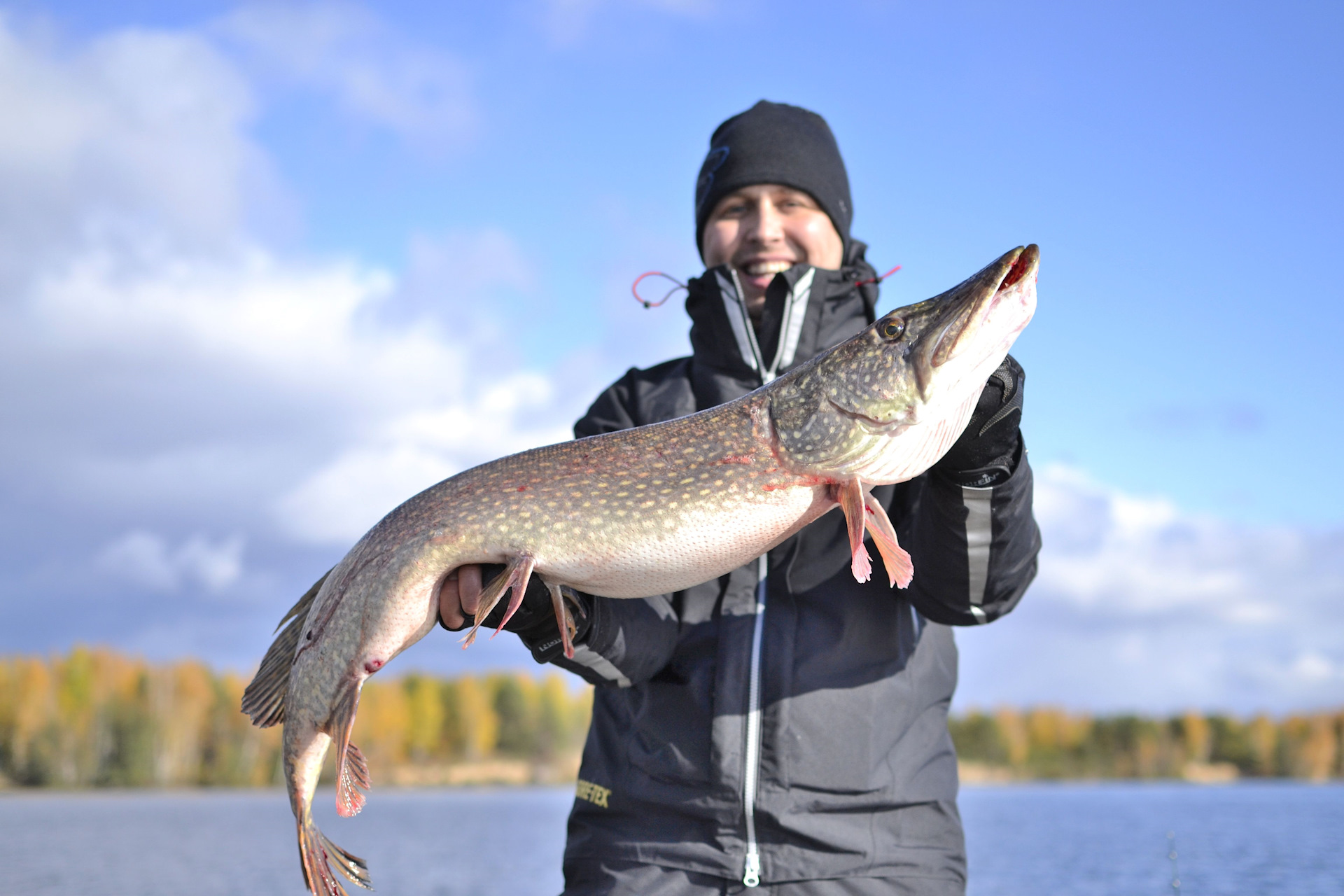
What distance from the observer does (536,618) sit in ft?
9.78

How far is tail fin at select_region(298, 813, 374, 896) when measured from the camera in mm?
2943

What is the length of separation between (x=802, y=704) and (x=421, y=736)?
71.1 metres

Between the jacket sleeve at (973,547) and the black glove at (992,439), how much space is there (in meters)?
0.03

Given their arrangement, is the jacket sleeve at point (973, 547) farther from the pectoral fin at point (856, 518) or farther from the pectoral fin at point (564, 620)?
the pectoral fin at point (564, 620)

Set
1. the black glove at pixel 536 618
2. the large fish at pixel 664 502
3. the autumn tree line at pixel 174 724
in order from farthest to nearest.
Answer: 1. the autumn tree line at pixel 174 724
2. the black glove at pixel 536 618
3. the large fish at pixel 664 502

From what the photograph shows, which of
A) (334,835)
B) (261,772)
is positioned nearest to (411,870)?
(334,835)

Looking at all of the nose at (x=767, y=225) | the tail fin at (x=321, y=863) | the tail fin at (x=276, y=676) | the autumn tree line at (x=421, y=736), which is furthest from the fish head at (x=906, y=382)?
the autumn tree line at (x=421, y=736)

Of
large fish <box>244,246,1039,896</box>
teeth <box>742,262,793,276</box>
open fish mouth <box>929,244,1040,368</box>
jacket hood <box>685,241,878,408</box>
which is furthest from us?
teeth <box>742,262,793,276</box>

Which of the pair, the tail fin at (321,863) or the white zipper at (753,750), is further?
the tail fin at (321,863)

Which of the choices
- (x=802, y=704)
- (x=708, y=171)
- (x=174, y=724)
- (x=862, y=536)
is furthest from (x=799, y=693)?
(x=174, y=724)

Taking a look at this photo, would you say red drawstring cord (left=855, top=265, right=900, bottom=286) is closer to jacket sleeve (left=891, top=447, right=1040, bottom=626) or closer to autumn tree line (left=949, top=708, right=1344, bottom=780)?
jacket sleeve (left=891, top=447, right=1040, bottom=626)

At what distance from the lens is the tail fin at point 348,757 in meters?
2.94

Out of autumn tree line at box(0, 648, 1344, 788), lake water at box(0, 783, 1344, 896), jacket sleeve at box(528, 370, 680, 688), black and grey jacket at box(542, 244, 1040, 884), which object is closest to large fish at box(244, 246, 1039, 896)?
jacket sleeve at box(528, 370, 680, 688)

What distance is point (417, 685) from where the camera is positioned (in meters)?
69.5
